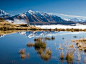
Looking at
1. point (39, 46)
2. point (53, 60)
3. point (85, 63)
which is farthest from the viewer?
point (39, 46)

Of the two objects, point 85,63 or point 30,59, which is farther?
point 30,59

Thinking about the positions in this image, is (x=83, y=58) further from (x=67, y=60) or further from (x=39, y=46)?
(x=39, y=46)

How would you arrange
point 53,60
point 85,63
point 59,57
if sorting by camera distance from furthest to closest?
point 59,57 → point 53,60 → point 85,63

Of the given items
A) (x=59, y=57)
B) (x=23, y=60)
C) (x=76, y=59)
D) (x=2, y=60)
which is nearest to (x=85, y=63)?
(x=76, y=59)

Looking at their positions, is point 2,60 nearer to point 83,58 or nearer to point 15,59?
point 15,59

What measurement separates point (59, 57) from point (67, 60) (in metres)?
1.13

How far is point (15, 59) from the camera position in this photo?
13719 millimetres

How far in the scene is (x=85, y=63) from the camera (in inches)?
503

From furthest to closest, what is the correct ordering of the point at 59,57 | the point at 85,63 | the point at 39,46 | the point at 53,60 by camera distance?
the point at 39,46 → the point at 59,57 → the point at 53,60 → the point at 85,63

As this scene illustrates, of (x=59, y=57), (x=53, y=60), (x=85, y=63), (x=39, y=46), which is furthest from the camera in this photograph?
(x=39, y=46)

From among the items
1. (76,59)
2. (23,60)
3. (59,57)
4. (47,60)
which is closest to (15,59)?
(23,60)

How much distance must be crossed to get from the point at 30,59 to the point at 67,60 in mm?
3240

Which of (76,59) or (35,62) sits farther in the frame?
(76,59)

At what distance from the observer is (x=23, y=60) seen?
44.1 ft
